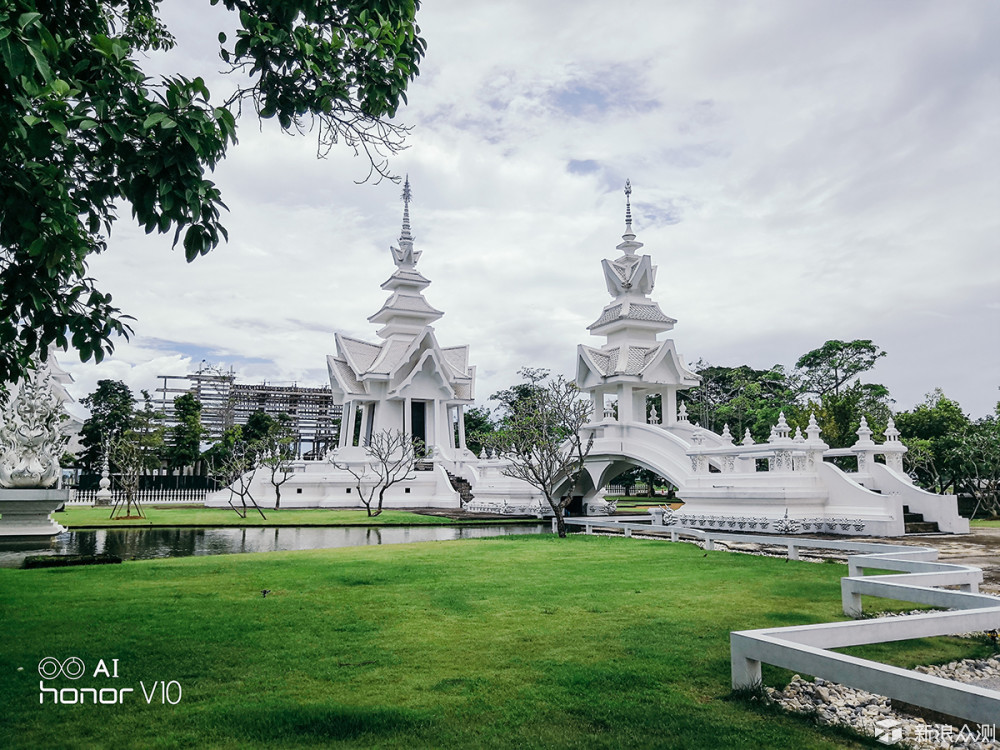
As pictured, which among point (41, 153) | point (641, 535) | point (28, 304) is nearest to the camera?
point (41, 153)

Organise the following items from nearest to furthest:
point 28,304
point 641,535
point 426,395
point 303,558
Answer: point 28,304
point 303,558
point 641,535
point 426,395

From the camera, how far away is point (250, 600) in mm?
8359

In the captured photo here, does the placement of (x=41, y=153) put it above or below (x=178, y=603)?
above

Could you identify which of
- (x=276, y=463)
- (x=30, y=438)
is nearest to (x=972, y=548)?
(x=30, y=438)

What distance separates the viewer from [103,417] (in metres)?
48.2

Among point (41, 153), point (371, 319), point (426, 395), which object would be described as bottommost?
point (41, 153)

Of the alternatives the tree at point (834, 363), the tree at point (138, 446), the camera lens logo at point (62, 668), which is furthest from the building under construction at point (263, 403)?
the camera lens logo at point (62, 668)

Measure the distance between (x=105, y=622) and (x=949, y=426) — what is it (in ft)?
121

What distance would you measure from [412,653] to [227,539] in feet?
50.3

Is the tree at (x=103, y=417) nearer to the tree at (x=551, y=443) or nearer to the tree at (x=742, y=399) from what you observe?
the tree at (x=551, y=443)

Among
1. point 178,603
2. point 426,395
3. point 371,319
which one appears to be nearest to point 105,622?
point 178,603

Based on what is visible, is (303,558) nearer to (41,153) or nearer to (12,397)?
(41,153)

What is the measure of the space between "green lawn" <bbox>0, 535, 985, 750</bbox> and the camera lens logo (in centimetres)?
8

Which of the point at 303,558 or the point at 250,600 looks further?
the point at 303,558
